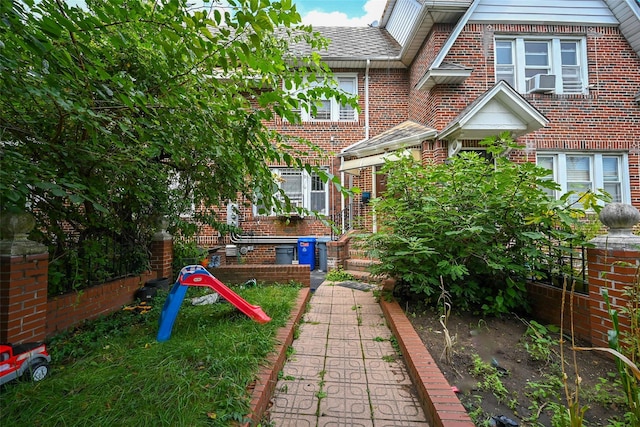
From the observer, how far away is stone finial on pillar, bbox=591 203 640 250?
266 cm

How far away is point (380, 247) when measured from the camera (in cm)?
434

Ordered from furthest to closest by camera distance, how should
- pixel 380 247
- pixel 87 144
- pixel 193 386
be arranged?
pixel 380 247 < pixel 87 144 < pixel 193 386

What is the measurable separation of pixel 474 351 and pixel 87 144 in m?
4.14

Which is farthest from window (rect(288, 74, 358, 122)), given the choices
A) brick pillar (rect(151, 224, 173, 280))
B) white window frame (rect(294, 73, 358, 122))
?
brick pillar (rect(151, 224, 173, 280))

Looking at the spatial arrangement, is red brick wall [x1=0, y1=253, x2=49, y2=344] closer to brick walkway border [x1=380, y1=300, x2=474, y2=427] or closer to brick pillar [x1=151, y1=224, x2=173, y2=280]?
brick pillar [x1=151, y1=224, x2=173, y2=280]

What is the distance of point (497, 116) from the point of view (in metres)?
6.63

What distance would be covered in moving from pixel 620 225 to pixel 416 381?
239 cm

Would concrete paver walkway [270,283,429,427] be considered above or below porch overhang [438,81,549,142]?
below

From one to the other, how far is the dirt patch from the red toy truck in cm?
327

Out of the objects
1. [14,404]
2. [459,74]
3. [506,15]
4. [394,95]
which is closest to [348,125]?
[394,95]

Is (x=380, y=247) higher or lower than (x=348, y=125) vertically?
lower

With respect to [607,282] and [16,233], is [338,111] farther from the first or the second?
[16,233]

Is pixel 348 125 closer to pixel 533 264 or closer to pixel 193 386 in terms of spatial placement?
pixel 533 264

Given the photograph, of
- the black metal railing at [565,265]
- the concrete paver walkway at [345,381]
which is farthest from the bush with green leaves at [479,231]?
the concrete paver walkway at [345,381]
